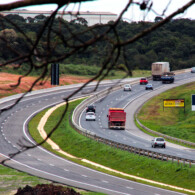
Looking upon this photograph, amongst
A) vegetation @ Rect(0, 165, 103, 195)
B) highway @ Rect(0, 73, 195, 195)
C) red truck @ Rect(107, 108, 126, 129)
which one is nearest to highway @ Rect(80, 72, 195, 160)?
highway @ Rect(0, 73, 195, 195)

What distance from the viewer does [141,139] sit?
7112 cm

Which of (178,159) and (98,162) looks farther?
(98,162)

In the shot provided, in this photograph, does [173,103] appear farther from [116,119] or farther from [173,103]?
[116,119]

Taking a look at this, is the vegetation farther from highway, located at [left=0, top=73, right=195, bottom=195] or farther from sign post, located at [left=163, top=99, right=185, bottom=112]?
sign post, located at [left=163, top=99, right=185, bottom=112]

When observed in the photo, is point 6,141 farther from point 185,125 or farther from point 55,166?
point 185,125

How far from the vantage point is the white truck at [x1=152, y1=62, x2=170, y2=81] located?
132 metres

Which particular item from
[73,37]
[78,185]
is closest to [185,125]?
[78,185]

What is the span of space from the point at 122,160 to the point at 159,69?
80016 millimetres

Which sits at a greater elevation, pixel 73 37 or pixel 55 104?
pixel 73 37

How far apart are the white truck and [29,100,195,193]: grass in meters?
54.2

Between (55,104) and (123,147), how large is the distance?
50.8 metres

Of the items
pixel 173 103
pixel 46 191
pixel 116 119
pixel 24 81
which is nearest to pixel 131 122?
pixel 116 119

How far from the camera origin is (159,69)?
135m

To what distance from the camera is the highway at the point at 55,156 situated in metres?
44.0
